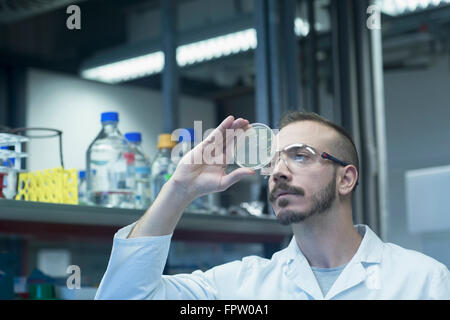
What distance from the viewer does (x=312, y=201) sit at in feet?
5.24

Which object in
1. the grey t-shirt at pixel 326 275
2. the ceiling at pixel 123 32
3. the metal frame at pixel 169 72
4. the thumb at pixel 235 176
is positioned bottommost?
the grey t-shirt at pixel 326 275

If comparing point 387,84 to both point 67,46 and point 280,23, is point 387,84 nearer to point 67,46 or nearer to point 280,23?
point 67,46

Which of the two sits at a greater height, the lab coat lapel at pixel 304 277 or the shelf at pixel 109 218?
the shelf at pixel 109 218

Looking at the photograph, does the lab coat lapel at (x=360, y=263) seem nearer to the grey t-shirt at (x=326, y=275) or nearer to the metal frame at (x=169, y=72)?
the grey t-shirt at (x=326, y=275)

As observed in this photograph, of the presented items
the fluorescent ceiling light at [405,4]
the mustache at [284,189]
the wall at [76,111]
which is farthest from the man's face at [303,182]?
the wall at [76,111]

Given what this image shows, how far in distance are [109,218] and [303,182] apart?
0.63 m

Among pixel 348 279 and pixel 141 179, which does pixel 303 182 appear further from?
pixel 141 179

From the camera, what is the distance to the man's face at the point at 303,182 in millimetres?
1538

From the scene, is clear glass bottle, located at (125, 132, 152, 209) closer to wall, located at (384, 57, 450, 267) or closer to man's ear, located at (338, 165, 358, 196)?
man's ear, located at (338, 165, 358, 196)

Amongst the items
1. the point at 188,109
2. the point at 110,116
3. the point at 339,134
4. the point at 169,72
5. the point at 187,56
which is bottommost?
the point at 339,134

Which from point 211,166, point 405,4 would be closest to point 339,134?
point 211,166

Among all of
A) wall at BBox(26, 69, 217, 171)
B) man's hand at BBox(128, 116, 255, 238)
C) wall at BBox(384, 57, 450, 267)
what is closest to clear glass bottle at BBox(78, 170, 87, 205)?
man's hand at BBox(128, 116, 255, 238)

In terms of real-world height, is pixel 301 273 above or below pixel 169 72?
below

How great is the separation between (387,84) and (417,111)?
0.41 metres
